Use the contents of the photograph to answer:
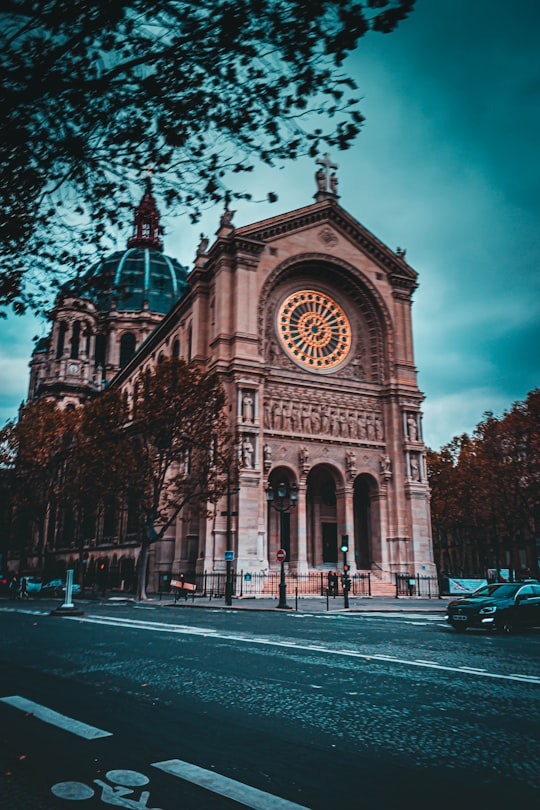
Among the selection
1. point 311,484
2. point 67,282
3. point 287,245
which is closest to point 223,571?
point 311,484

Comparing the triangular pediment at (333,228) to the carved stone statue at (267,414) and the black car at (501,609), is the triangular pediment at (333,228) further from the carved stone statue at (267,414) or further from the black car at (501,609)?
the black car at (501,609)

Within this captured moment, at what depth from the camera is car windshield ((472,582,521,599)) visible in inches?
661

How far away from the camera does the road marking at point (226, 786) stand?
3795 mm

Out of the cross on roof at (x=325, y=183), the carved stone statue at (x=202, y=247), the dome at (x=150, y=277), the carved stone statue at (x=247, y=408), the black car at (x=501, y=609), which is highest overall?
the dome at (x=150, y=277)

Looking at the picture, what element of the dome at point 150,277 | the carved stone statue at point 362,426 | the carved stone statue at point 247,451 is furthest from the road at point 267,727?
the dome at point 150,277

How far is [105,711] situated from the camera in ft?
20.5

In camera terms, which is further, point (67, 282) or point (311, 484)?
point (311, 484)

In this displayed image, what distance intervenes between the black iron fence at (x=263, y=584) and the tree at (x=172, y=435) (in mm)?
4174

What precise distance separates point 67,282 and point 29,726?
22.7 feet

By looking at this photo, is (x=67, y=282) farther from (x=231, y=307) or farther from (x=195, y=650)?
(x=231, y=307)

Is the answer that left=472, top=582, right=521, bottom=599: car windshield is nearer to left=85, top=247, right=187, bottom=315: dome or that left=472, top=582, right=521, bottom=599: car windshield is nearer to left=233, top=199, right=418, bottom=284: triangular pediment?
left=233, top=199, right=418, bottom=284: triangular pediment

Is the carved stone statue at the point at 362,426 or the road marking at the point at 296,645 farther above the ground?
the carved stone statue at the point at 362,426

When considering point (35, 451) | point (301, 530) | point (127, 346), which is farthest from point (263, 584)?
point (127, 346)

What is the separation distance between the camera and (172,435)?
32812 millimetres
